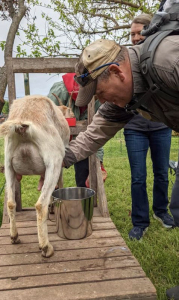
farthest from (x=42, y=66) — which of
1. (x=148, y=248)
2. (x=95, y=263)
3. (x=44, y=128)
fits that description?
(x=148, y=248)

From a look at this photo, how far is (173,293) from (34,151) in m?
1.61

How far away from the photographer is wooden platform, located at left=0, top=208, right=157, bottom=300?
76.9 inches

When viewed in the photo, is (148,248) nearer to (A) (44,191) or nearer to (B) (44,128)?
(A) (44,191)

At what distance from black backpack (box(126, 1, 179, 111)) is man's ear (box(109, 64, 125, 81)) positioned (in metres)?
0.15

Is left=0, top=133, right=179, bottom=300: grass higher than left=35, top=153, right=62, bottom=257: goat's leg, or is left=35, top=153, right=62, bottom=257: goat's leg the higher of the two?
left=35, top=153, right=62, bottom=257: goat's leg

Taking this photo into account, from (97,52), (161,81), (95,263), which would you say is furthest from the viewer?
(95,263)

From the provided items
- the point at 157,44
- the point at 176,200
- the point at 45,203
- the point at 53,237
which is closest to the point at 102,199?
the point at 53,237

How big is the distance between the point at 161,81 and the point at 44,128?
104 cm

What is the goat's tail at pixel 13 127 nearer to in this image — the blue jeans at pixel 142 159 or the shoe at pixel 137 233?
the blue jeans at pixel 142 159

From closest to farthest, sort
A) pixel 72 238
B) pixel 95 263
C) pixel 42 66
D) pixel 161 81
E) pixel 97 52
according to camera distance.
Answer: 1. pixel 161 81
2. pixel 97 52
3. pixel 95 263
4. pixel 72 238
5. pixel 42 66

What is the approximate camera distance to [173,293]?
2.50 metres

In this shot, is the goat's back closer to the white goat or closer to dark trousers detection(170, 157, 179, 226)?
the white goat

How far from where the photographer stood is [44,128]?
2.45 m

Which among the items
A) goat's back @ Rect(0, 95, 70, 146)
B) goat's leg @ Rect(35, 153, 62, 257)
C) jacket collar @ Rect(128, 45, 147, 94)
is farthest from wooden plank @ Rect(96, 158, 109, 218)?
jacket collar @ Rect(128, 45, 147, 94)
